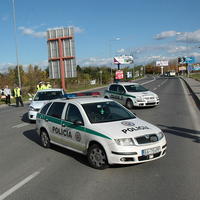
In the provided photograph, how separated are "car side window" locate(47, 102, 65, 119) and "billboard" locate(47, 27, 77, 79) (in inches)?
1159

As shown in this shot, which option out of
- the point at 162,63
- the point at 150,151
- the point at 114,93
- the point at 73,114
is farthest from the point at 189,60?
the point at 150,151

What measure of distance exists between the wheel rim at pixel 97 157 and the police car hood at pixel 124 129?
42 cm

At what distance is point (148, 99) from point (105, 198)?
1178cm

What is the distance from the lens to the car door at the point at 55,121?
283 inches

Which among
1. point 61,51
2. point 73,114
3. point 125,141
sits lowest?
point 125,141

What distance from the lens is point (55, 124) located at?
7.34 m

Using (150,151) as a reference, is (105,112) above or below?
above

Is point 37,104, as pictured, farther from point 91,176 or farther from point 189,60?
point 189,60

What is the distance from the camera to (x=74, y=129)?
646cm

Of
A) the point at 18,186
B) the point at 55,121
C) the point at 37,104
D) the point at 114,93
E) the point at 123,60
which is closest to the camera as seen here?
the point at 18,186

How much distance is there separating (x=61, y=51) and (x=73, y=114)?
30.6 meters

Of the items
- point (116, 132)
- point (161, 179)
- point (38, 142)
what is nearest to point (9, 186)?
point (116, 132)

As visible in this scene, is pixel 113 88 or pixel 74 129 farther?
pixel 113 88

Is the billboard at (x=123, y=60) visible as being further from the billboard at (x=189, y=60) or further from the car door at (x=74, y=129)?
the car door at (x=74, y=129)
